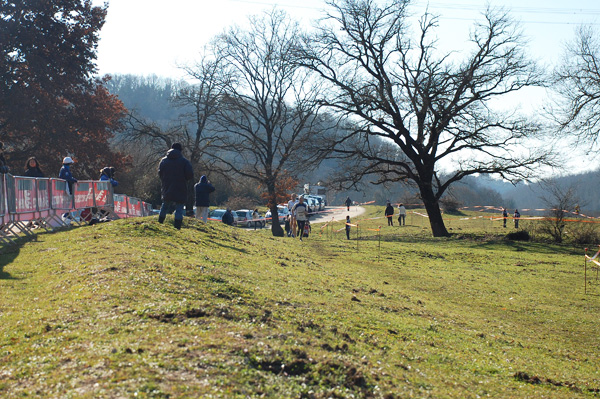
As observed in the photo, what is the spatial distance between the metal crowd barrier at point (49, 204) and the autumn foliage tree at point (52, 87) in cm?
1126

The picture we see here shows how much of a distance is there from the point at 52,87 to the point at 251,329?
1256 inches

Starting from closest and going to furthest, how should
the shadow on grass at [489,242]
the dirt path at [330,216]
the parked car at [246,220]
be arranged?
the shadow on grass at [489,242] → the parked car at [246,220] → the dirt path at [330,216]

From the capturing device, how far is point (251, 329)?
241 inches

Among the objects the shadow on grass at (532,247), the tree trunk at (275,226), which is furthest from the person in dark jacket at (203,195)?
the tree trunk at (275,226)

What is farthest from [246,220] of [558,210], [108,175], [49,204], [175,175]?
[175,175]

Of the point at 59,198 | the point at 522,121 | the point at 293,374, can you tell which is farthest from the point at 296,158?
the point at 293,374

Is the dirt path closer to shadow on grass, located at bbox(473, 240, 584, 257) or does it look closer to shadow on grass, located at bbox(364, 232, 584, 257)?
shadow on grass, located at bbox(364, 232, 584, 257)

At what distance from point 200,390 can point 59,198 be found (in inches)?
586

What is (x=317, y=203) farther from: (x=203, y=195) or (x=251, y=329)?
(x=251, y=329)

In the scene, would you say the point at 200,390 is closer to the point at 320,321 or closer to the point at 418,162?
the point at 320,321

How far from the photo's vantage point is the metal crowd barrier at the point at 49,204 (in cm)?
1363

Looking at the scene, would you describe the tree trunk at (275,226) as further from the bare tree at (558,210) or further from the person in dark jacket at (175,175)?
the person in dark jacket at (175,175)

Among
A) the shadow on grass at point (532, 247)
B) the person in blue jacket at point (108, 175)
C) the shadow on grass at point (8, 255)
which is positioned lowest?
the shadow on grass at point (532, 247)

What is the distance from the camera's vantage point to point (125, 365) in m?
4.68
